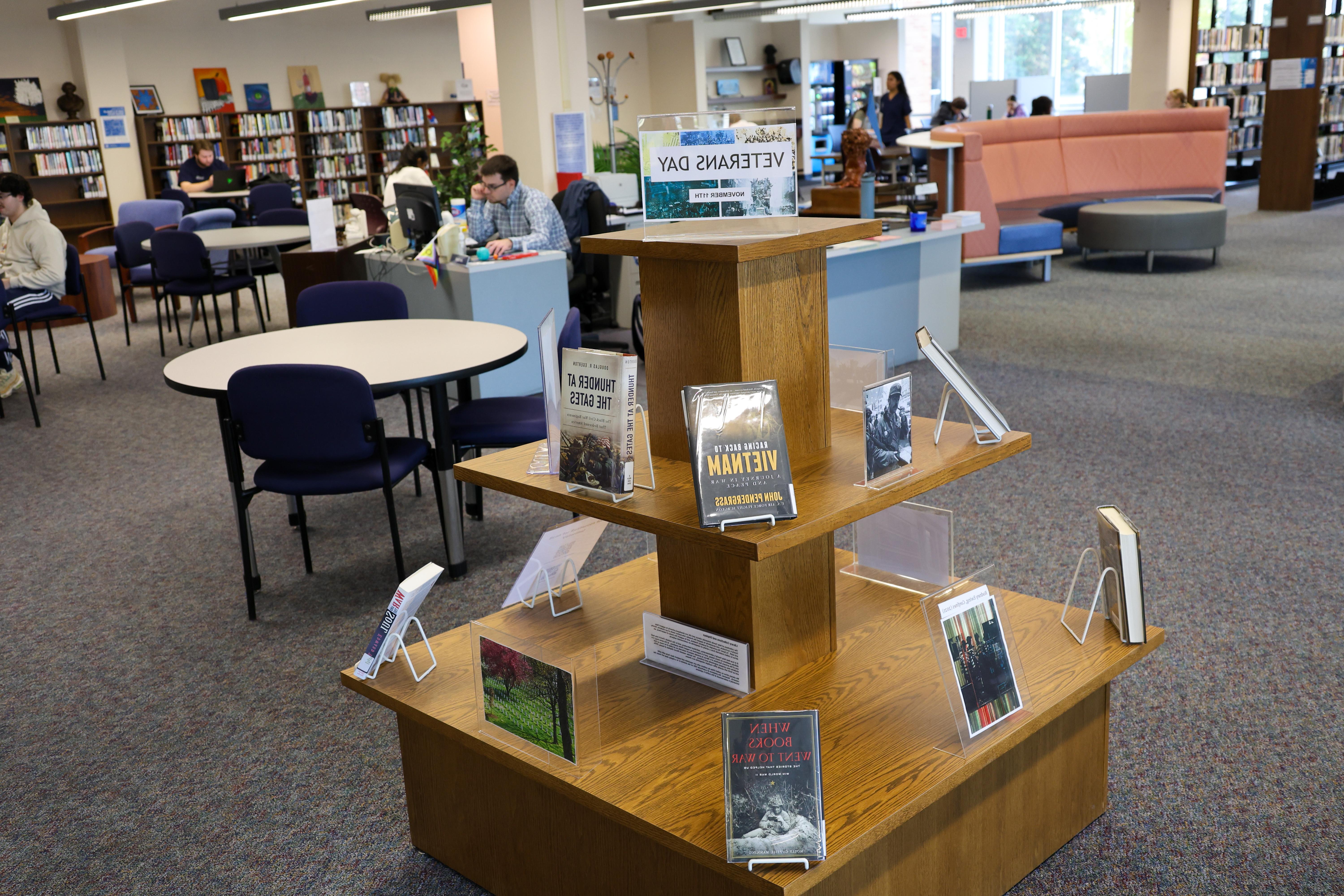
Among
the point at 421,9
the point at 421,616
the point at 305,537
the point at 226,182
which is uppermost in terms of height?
the point at 421,9

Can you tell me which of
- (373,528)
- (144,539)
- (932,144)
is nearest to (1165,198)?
(932,144)

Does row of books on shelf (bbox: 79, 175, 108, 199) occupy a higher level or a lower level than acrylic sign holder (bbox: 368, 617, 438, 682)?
higher

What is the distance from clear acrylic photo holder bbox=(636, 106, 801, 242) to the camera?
188 cm

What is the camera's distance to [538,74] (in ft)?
28.8

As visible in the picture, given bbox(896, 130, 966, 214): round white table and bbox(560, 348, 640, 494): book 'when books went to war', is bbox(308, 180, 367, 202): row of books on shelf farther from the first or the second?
bbox(560, 348, 640, 494): book 'when books went to war'

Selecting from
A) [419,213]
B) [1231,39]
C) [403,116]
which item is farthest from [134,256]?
[1231,39]

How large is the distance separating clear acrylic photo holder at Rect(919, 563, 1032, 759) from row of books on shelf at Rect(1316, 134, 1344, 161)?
12.6m

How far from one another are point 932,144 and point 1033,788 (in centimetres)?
698

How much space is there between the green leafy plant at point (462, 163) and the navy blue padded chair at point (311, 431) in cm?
558

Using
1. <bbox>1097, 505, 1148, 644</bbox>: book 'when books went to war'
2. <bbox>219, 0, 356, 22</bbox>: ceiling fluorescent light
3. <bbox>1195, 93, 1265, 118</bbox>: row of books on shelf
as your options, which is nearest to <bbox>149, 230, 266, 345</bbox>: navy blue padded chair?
<bbox>219, 0, 356, 22</bbox>: ceiling fluorescent light

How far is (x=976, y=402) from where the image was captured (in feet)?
6.70

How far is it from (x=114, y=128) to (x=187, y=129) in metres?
0.81

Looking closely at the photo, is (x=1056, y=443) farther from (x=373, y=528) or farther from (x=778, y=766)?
(x=778, y=766)

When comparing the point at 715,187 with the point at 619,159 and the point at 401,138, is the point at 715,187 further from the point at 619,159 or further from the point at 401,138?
the point at 401,138
